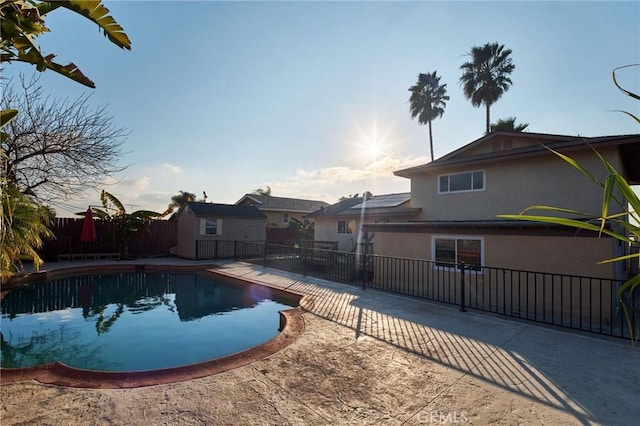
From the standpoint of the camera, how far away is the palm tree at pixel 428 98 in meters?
27.2

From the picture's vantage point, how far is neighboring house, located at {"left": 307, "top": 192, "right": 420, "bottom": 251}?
17.7 meters

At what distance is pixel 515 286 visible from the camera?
26.8 ft

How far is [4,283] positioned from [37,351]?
22.2 ft

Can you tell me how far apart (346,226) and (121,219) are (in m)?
13.2

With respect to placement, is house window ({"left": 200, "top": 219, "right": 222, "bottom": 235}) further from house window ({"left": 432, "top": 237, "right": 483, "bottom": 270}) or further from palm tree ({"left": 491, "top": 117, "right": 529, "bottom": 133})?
palm tree ({"left": 491, "top": 117, "right": 529, "bottom": 133})

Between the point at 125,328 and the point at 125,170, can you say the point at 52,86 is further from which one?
the point at 125,328

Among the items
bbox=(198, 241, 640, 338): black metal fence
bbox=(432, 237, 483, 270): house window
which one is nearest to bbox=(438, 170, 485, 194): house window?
bbox=(432, 237, 483, 270): house window

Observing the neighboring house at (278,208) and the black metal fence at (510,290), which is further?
the neighboring house at (278,208)

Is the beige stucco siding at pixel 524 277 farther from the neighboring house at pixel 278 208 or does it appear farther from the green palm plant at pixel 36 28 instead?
the neighboring house at pixel 278 208

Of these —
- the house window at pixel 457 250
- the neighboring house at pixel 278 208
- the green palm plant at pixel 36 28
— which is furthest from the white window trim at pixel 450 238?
the neighboring house at pixel 278 208

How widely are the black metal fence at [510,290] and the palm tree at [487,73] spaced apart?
17.2m

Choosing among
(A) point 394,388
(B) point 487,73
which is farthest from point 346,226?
(A) point 394,388

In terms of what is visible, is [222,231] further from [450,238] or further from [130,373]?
[130,373]

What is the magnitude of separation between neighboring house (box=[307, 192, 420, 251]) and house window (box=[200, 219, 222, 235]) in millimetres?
6428
